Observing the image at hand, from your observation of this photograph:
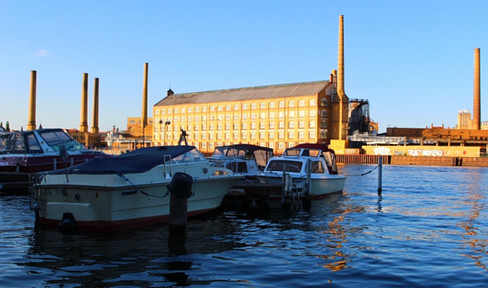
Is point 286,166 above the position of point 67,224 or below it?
above

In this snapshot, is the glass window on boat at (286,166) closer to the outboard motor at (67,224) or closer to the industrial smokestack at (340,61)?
the outboard motor at (67,224)

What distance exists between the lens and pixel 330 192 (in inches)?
1169

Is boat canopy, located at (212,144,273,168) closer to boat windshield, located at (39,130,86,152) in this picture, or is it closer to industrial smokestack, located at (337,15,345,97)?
boat windshield, located at (39,130,86,152)

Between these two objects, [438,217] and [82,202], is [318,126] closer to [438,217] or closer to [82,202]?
[438,217]

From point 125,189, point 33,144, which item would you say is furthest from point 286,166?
point 33,144

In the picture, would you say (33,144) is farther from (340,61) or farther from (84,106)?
(84,106)

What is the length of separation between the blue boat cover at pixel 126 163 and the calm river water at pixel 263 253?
209 cm

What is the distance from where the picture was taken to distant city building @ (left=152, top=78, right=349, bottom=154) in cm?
10450

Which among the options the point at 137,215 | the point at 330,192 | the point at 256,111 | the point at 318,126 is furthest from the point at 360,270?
the point at 256,111

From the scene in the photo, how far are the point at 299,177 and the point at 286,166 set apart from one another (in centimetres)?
185

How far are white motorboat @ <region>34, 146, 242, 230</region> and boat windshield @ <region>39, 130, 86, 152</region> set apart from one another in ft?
53.5

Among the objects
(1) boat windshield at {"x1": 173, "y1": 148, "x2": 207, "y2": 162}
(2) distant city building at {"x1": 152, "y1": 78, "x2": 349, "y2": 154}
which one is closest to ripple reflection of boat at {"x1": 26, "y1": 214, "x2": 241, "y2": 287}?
(1) boat windshield at {"x1": 173, "y1": 148, "x2": 207, "y2": 162}

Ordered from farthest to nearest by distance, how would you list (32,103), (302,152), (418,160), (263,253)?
(32,103), (418,160), (302,152), (263,253)

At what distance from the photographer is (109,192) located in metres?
15.7
